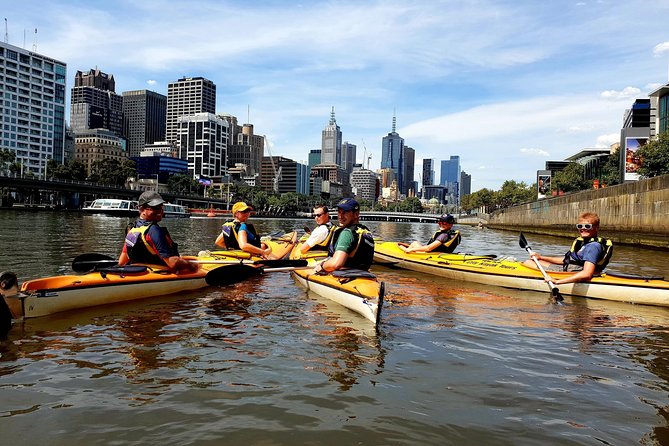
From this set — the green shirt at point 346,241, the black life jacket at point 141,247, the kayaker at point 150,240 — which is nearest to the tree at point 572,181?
the green shirt at point 346,241

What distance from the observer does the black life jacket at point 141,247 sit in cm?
924

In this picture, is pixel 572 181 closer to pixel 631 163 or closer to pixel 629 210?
pixel 631 163

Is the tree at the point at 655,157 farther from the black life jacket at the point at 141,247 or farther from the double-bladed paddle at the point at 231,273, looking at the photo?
the black life jacket at the point at 141,247

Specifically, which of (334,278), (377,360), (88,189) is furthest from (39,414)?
(88,189)

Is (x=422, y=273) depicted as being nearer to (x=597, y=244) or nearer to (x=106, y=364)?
(x=597, y=244)

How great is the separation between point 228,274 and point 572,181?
113279mm

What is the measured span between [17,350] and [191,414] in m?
3.23

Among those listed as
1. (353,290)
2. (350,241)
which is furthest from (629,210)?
(353,290)

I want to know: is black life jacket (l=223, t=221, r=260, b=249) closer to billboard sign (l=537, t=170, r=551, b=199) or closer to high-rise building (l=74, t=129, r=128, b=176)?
billboard sign (l=537, t=170, r=551, b=199)

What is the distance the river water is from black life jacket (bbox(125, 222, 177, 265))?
91 centimetres

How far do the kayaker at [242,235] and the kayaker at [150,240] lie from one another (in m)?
2.62

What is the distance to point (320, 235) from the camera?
1398 centimetres

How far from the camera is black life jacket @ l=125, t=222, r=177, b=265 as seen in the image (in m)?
9.24

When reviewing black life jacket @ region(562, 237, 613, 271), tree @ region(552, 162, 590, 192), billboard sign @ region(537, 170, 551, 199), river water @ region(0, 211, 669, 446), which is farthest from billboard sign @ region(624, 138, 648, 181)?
river water @ region(0, 211, 669, 446)
